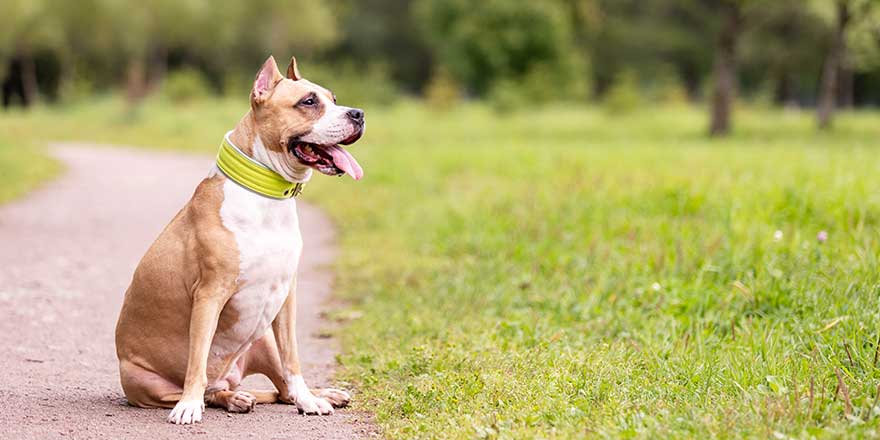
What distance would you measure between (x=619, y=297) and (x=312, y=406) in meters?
3.13

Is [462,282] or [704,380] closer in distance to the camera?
[704,380]

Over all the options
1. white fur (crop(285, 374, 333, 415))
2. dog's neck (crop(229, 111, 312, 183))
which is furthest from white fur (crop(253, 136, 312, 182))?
white fur (crop(285, 374, 333, 415))

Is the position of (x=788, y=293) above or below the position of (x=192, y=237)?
below

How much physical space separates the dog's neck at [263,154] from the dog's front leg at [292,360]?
0.55 m

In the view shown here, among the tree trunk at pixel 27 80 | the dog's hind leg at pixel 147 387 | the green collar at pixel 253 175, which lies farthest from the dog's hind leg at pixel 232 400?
the tree trunk at pixel 27 80

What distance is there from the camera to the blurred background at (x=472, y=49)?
103ft

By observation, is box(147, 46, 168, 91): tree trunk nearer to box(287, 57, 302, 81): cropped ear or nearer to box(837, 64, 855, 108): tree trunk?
box(837, 64, 855, 108): tree trunk

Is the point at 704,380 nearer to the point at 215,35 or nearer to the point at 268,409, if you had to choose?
the point at 268,409

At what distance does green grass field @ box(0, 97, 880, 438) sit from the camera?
15.1 feet

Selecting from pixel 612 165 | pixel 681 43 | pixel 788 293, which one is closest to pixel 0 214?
pixel 612 165

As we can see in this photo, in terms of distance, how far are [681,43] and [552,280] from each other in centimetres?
4938

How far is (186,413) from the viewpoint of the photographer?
463 centimetres

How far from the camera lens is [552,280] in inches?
319

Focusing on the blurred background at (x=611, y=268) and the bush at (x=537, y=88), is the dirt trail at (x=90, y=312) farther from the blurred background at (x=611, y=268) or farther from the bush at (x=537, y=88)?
the bush at (x=537, y=88)
